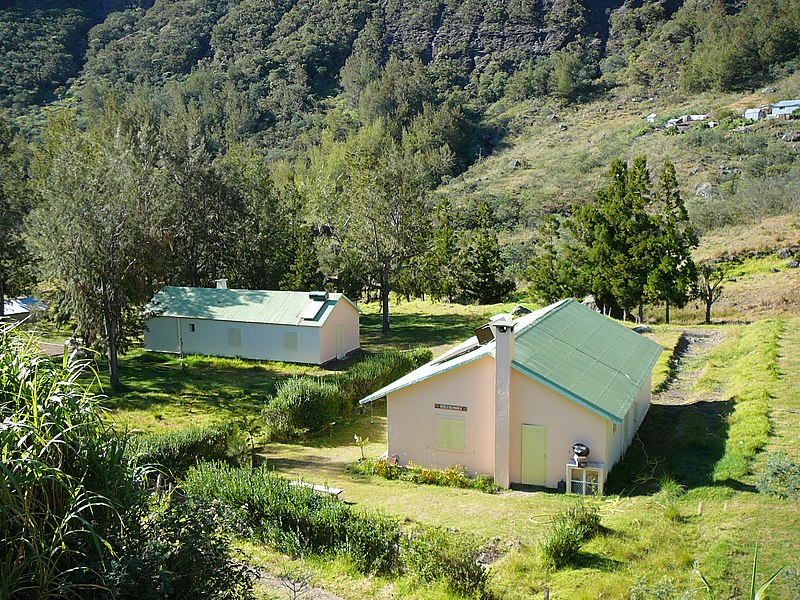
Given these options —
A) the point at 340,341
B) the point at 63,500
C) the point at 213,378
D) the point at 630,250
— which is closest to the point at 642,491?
the point at 63,500

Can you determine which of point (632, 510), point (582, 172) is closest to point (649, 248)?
point (632, 510)

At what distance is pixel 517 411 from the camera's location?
54.0ft

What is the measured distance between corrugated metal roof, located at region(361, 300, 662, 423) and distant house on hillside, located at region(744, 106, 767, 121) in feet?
181

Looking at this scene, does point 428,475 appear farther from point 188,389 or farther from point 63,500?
point 188,389

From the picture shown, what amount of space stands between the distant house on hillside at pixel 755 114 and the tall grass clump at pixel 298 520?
67407mm

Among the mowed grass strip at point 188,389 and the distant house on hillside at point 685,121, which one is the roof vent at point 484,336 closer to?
the mowed grass strip at point 188,389

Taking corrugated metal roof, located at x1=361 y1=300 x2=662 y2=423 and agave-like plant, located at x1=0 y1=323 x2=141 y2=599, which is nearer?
agave-like plant, located at x1=0 y1=323 x2=141 y2=599

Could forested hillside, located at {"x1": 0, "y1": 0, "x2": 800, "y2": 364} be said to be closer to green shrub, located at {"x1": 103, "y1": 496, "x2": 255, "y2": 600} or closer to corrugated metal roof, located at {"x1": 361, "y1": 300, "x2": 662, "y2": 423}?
corrugated metal roof, located at {"x1": 361, "y1": 300, "x2": 662, "y2": 423}

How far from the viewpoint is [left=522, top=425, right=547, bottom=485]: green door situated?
16250mm

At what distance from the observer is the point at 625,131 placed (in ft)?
250

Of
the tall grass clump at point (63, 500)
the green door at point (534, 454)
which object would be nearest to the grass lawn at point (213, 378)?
the green door at point (534, 454)

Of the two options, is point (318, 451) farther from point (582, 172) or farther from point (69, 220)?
point (582, 172)

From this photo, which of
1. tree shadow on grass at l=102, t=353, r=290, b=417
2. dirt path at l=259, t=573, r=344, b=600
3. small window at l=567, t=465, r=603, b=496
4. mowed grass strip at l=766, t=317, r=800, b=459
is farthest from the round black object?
tree shadow on grass at l=102, t=353, r=290, b=417

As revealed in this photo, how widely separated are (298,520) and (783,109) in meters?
69.8
